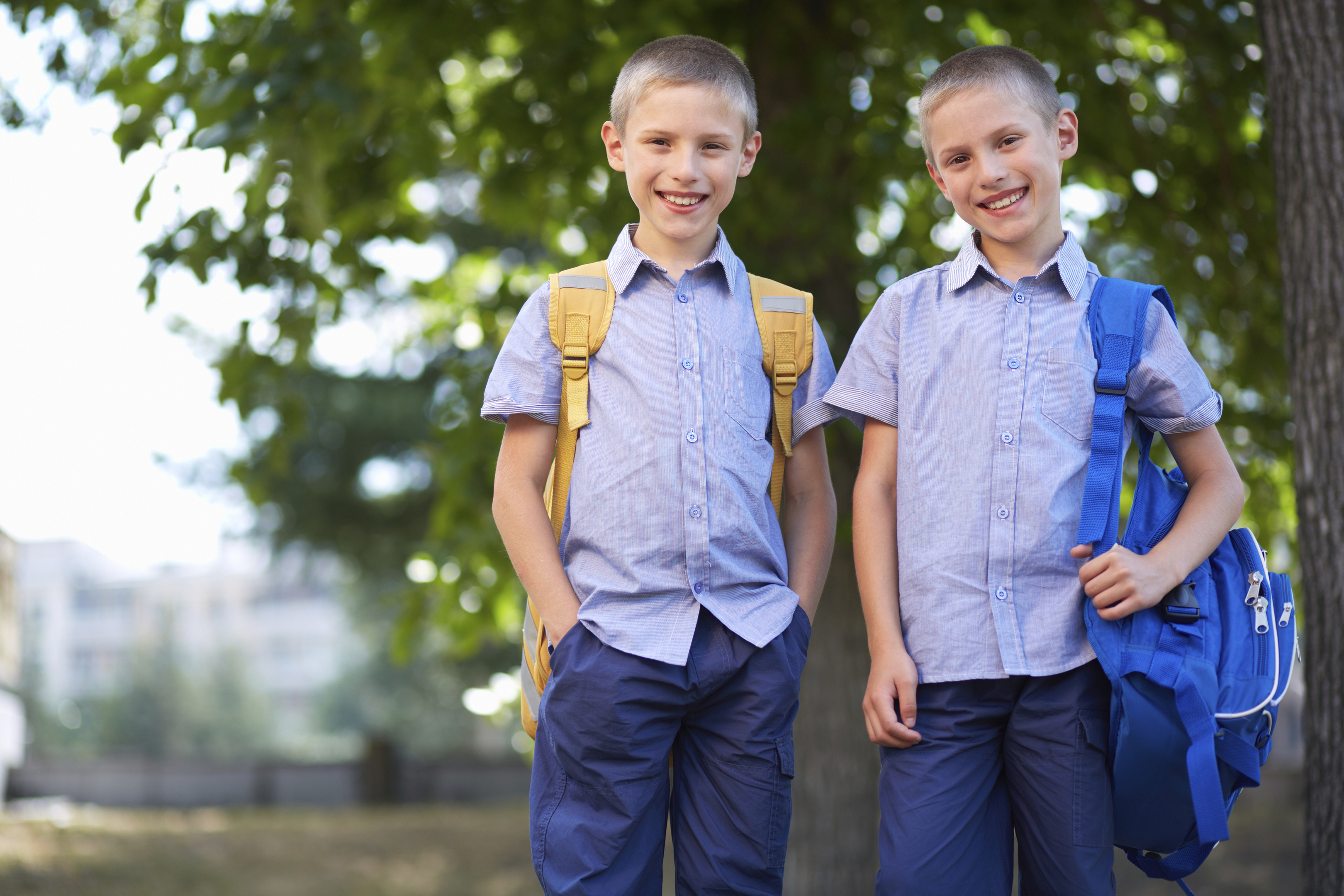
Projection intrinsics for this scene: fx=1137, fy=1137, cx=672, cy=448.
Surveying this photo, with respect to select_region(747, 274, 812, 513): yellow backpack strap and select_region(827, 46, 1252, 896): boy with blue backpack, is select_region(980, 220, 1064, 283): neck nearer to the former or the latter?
select_region(827, 46, 1252, 896): boy with blue backpack

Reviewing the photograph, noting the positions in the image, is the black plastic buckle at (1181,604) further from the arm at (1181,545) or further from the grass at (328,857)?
the grass at (328,857)

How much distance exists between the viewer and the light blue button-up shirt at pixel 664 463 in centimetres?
187

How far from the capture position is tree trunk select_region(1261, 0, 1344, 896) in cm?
273

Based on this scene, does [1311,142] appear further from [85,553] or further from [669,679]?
[85,553]

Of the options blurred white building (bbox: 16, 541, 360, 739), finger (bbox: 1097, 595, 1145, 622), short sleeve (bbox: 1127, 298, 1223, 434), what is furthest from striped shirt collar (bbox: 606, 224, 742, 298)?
blurred white building (bbox: 16, 541, 360, 739)

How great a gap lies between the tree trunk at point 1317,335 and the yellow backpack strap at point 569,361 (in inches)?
74.5

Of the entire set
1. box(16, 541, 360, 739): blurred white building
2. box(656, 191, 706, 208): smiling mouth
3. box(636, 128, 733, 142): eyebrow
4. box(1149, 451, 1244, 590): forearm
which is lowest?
box(16, 541, 360, 739): blurred white building

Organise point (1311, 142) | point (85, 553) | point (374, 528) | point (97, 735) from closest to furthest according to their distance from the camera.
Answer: point (1311, 142) < point (374, 528) < point (97, 735) < point (85, 553)

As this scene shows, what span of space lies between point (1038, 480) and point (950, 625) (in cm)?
28

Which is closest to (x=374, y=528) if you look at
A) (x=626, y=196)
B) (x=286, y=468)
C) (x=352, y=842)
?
(x=352, y=842)

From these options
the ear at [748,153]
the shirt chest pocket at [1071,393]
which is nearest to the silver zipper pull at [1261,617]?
the shirt chest pocket at [1071,393]

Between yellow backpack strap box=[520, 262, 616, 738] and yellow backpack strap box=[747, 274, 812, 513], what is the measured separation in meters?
0.28

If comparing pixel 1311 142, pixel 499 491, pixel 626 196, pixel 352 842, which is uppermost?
pixel 626 196

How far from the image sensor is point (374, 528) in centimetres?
1048
